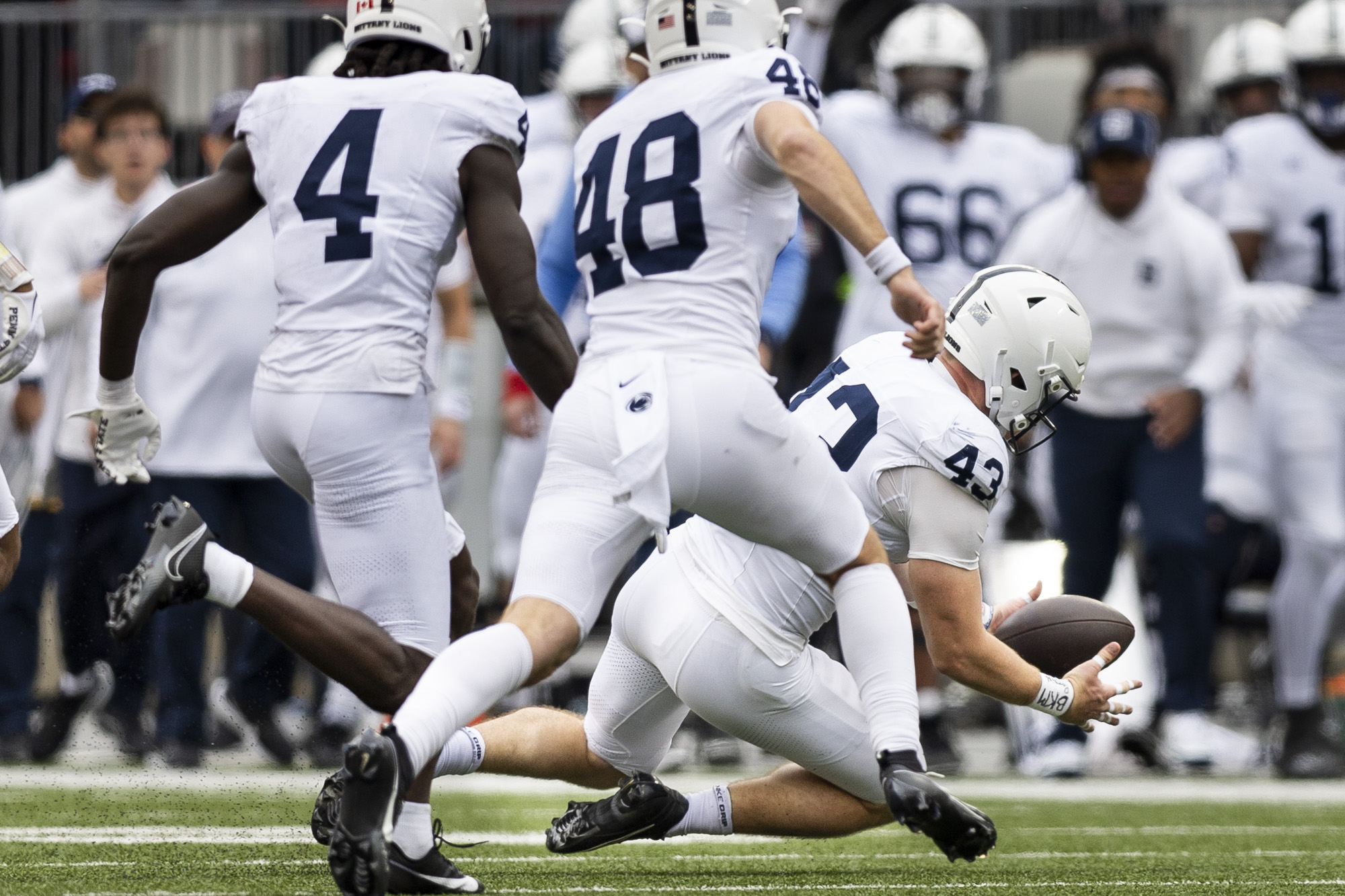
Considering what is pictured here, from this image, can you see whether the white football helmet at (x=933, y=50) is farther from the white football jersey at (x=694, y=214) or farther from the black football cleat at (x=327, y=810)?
the black football cleat at (x=327, y=810)

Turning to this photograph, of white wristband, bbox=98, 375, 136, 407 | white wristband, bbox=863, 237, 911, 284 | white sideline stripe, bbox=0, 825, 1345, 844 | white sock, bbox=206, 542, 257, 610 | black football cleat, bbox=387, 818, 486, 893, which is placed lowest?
white sideline stripe, bbox=0, 825, 1345, 844

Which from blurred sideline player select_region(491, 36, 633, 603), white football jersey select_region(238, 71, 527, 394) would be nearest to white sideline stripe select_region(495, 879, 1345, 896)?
white football jersey select_region(238, 71, 527, 394)

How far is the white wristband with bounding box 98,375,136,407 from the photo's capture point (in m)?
4.41

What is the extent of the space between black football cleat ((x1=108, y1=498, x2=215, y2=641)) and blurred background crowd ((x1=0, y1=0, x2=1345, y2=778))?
272 centimetres

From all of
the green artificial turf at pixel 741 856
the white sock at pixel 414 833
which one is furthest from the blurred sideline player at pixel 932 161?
the white sock at pixel 414 833

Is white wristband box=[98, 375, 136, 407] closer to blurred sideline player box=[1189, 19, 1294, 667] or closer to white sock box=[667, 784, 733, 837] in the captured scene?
white sock box=[667, 784, 733, 837]

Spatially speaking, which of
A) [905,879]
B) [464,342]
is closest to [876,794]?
[905,879]

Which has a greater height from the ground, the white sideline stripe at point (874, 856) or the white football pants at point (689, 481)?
the white football pants at point (689, 481)

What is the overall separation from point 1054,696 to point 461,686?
124cm

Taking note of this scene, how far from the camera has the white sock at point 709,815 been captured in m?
4.39

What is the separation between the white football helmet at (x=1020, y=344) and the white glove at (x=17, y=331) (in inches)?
74.5

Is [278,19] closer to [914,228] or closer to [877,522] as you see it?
[914,228]

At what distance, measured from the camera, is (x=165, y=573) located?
3.67m

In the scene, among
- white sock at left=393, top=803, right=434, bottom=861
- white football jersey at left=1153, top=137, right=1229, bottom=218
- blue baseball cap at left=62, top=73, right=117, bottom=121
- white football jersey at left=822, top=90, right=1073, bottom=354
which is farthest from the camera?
white football jersey at left=1153, top=137, right=1229, bottom=218
